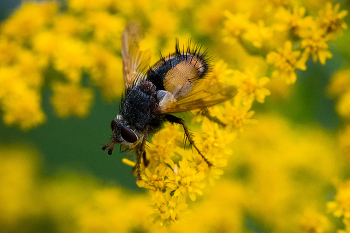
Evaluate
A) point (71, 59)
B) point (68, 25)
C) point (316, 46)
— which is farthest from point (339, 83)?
point (68, 25)

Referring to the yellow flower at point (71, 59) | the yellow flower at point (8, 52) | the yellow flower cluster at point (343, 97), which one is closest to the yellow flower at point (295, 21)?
the yellow flower cluster at point (343, 97)

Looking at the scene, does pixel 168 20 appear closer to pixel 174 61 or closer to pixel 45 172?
pixel 174 61

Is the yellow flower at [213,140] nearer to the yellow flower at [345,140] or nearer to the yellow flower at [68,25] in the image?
the yellow flower at [345,140]

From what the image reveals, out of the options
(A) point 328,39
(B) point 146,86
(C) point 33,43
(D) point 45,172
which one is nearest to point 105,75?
(C) point 33,43

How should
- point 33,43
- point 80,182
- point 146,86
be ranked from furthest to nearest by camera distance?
point 80,182, point 33,43, point 146,86

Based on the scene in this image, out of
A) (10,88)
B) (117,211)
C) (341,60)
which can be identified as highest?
(341,60)

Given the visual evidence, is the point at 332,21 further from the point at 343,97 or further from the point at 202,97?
the point at 202,97

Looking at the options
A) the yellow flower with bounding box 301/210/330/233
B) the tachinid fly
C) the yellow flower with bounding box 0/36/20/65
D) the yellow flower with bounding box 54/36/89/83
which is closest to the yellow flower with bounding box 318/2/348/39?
the tachinid fly
